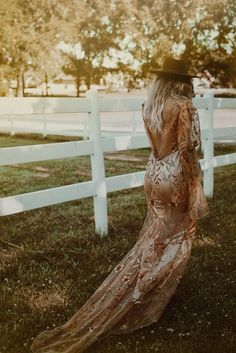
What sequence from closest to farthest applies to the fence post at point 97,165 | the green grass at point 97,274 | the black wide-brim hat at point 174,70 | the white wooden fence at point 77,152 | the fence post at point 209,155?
the black wide-brim hat at point 174,70 → the green grass at point 97,274 → the white wooden fence at point 77,152 → the fence post at point 97,165 → the fence post at point 209,155

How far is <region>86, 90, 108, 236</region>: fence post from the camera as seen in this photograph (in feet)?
19.7

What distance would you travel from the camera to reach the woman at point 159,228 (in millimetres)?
3455

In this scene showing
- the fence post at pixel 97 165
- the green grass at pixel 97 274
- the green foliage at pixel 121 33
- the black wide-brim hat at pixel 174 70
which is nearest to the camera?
the black wide-brim hat at pixel 174 70

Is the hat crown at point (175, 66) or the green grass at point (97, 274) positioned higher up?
the hat crown at point (175, 66)

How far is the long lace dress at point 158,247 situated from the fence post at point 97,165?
240 cm

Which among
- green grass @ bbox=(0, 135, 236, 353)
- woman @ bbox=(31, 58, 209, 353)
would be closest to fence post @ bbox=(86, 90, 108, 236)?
green grass @ bbox=(0, 135, 236, 353)

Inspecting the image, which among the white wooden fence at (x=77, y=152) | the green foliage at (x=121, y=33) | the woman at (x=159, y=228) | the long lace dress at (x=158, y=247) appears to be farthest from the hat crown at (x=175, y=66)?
the green foliage at (x=121, y=33)

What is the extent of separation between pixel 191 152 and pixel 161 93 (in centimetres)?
45

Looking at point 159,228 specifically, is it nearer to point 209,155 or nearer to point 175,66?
point 175,66

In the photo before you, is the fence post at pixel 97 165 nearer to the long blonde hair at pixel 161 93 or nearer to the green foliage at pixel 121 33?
the long blonde hair at pixel 161 93

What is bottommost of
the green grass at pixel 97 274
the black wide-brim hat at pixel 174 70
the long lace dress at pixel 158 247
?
the green grass at pixel 97 274

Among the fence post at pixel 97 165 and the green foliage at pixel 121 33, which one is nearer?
the fence post at pixel 97 165

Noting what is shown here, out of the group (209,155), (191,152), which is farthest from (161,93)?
(209,155)

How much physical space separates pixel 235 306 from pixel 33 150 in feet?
8.41
